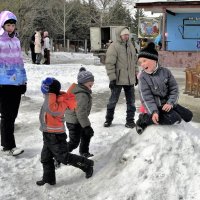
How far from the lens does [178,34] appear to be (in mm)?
24328

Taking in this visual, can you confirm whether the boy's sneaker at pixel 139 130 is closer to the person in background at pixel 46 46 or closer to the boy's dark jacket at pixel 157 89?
the boy's dark jacket at pixel 157 89

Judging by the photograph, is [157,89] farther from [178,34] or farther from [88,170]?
[178,34]

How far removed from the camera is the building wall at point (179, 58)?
2045cm

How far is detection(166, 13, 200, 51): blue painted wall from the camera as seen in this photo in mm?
23984

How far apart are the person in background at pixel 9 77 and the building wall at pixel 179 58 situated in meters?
14.8

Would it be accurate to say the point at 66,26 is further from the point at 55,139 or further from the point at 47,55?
the point at 55,139

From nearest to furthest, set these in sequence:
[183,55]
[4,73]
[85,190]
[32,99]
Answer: [85,190]
[4,73]
[32,99]
[183,55]

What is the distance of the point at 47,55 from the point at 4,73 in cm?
1649

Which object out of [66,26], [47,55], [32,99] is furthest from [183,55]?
[66,26]

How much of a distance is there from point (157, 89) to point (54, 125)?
4.08 ft

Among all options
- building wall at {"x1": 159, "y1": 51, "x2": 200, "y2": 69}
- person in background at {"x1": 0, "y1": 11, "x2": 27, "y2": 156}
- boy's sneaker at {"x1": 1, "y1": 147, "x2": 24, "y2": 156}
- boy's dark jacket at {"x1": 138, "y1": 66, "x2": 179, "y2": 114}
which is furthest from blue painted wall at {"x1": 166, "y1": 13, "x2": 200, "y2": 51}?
boy's dark jacket at {"x1": 138, "y1": 66, "x2": 179, "y2": 114}

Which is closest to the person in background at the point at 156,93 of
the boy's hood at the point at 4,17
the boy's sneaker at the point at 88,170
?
the boy's sneaker at the point at 88,170

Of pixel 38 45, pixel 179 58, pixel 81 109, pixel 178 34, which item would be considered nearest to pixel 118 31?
pixel 81 109

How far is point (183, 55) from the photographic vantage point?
20.6m
